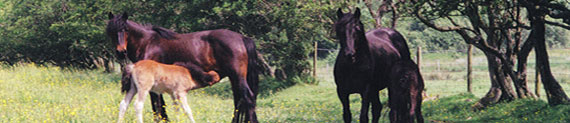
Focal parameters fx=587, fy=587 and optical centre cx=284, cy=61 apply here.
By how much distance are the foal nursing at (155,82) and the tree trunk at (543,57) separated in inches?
277

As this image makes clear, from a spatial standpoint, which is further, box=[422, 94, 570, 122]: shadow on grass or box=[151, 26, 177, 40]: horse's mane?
box=[422, 94, 570, 122]: shadow on grass

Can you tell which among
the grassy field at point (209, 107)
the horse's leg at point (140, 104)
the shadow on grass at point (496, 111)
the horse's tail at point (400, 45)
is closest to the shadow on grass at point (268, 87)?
the grassy field at point (209, 107)

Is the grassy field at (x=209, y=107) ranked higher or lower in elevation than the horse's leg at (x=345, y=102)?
lower

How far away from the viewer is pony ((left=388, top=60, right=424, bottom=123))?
6.95m

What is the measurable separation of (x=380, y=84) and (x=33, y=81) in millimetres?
11887

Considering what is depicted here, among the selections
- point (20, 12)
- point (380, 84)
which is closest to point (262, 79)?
point (20, 12)

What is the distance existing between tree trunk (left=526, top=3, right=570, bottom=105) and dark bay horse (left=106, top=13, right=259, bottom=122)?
593cm

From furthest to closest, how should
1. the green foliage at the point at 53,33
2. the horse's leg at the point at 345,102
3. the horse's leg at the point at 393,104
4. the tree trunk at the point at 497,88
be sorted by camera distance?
1. the green foliage at the point at 53,33
2. the tree trunk at the point at 497,88
3. the horse's leg at the point at 345,102
4. the horse's leg at the point at 393,104

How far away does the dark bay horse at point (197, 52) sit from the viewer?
9.58 metres

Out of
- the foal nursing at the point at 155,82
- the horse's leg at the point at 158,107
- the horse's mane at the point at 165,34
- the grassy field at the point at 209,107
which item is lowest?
the grassy field at the point at 209,107

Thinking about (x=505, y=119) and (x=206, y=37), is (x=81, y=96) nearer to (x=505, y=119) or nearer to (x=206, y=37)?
(x=206, y=37)

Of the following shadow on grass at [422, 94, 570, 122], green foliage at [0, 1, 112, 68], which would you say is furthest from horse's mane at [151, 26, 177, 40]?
green foliage at [0, 1, 112, 68]

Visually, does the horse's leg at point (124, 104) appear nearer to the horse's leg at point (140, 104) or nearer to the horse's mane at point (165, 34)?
the horse's leg at point (140, 104)

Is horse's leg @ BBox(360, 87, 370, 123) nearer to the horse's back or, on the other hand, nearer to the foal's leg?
the horse's back
